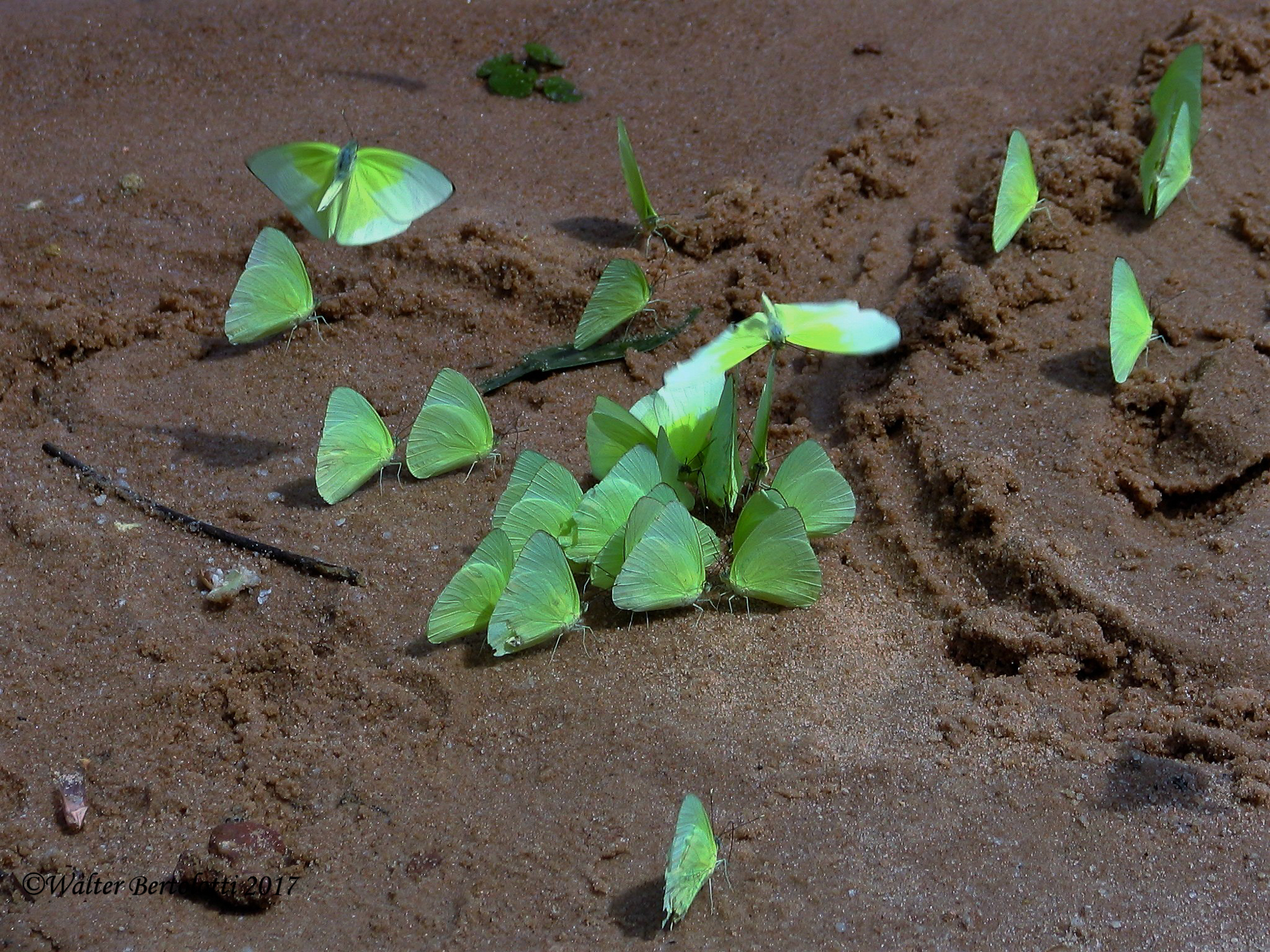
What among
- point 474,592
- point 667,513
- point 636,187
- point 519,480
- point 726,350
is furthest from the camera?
point 636,187

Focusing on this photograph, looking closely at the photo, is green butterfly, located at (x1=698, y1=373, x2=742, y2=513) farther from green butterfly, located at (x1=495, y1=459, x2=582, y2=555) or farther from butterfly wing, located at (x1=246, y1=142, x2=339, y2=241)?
butterfly wing, located at (x1=246, y1=142, x2=339, y2=241)

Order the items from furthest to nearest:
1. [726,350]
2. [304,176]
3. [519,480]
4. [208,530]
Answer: [304,176] < [208,530] < [519,480] < [726,350]

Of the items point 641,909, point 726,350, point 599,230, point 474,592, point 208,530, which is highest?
point 726,350

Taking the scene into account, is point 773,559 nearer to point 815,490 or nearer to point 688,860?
point 815,490

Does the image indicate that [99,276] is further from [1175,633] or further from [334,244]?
[1175,633]

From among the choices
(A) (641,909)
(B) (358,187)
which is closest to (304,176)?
(B) (358,187)

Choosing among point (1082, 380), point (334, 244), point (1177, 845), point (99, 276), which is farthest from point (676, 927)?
point (99, 276)

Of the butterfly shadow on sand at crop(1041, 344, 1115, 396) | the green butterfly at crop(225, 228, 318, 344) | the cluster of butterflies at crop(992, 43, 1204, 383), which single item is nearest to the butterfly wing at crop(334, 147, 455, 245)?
the green butterfly at crop(225, 228, 318, 344)
